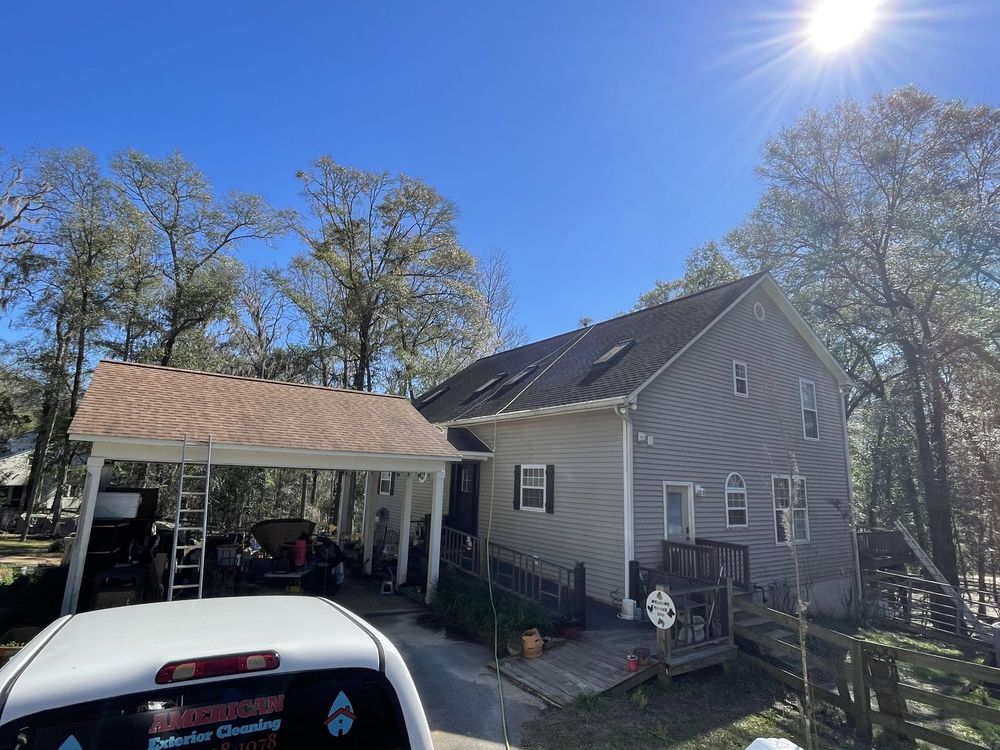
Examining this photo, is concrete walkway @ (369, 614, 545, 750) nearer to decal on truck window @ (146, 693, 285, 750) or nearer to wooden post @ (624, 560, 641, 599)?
wooden post @ (624, 560, 641, 599)

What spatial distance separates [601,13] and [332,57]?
5.67m

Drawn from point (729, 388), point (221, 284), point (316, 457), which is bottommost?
point (316, 457)

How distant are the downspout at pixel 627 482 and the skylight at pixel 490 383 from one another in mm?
7226

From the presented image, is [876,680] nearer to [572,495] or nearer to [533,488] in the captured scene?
[572,495]

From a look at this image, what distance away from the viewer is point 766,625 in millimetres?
8906

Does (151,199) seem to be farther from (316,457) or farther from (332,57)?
(316,457)

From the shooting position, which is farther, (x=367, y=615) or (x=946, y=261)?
(x=946, y=261)

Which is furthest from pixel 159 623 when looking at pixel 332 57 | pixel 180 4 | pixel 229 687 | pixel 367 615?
pixel 332 57

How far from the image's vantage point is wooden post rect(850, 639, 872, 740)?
611 centimetres

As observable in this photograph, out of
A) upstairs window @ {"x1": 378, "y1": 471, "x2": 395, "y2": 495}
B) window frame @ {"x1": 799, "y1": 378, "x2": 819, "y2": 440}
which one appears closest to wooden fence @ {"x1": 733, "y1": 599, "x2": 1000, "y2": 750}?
window frame @ {"x1": 799, "y1": 378, "x2": 819, "y2": 440}

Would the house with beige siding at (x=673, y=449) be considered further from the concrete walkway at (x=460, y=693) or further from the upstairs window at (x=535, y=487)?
the concrete walkway at (x=460, y=693)

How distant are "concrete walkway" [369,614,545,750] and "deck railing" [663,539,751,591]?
411cm

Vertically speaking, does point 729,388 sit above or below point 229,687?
above

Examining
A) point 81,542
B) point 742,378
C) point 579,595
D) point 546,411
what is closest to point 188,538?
point 81,542
